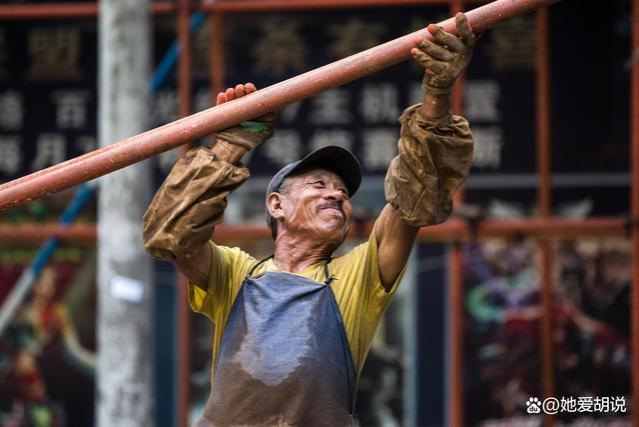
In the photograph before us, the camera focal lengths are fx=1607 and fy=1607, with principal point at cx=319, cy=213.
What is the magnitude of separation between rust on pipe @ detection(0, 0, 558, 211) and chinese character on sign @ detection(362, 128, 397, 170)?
13.1 feet

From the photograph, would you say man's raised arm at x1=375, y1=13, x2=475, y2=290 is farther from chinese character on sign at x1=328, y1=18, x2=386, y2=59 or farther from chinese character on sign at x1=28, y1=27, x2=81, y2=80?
chinese character on sign at x1=28, y1=27, x2=81, y2=80

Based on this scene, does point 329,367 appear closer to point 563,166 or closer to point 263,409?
point 263,409

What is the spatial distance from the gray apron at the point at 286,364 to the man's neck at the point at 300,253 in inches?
3.9

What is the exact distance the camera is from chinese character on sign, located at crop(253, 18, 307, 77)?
8.46m

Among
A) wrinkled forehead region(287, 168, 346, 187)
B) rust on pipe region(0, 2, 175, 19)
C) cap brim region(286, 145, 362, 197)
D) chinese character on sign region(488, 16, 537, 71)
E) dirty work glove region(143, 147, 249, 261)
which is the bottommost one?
dirty work glove region(143, 147, 249, 261)

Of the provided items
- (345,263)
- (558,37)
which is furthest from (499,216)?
(345,263)

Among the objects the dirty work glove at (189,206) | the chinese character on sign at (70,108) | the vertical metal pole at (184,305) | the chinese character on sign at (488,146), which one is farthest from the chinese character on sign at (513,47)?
the dirty work glove at (189,206)

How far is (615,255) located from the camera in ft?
27.2

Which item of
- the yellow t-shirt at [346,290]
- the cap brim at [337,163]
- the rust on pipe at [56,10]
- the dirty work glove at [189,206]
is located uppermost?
the rust on pipe at [56,10]

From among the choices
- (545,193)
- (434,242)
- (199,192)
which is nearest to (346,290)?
(199,192)

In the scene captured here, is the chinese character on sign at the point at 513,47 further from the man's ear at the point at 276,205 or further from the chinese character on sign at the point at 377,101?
the man's ear at the point at 276,205

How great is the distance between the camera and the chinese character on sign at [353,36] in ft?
27.7

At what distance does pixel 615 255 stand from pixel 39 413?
318 centimetres

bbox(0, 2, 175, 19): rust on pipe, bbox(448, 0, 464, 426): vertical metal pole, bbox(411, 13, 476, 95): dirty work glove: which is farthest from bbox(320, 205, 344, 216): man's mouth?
bbox(0, 2, 175, 19): rust on pipe
